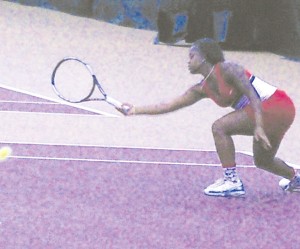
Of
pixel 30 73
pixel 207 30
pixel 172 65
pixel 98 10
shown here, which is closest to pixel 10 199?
pixel 30 73

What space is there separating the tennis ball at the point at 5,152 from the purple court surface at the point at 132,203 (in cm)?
5

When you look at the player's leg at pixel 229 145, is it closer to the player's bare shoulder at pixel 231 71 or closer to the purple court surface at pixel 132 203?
the purple court surface at pixel 132 203

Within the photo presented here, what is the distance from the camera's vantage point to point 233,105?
26.2ft

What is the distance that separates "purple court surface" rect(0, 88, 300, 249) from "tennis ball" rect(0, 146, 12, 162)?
0.05 meters

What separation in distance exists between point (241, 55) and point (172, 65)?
4.34ft

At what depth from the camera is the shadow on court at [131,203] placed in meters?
6.93


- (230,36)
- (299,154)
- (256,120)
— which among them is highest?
(256,120)

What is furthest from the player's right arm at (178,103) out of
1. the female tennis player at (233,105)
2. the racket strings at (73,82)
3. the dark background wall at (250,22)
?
the dark background wall at (250,22)

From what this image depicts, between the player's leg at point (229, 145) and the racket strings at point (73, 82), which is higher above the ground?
the player's leg at point (229, 145)

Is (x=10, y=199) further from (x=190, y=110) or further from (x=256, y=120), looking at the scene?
(x=190, y=110)

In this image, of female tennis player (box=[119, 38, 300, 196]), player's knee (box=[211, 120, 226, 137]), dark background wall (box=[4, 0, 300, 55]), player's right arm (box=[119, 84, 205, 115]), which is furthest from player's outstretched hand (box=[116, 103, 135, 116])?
dark background wall (box=[4, 0, 300, 55])

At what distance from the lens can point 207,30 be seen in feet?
52.0

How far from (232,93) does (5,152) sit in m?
2.13

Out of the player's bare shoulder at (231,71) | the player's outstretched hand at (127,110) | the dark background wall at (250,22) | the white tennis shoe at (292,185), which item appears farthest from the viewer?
the dark background wall at (250,22)
